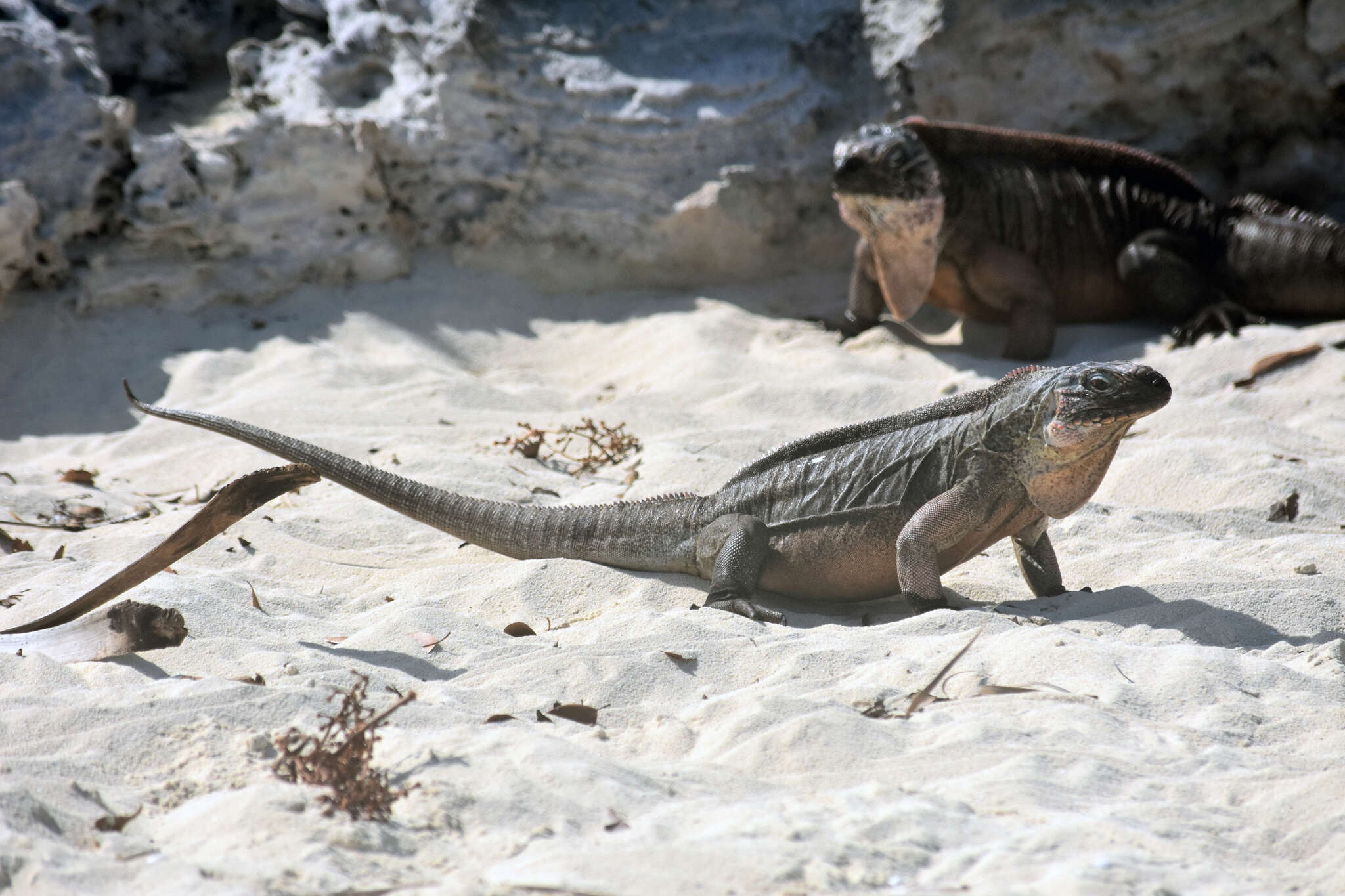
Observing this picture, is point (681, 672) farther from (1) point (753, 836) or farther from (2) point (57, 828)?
(2) point (57, 828)

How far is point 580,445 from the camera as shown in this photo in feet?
16.7

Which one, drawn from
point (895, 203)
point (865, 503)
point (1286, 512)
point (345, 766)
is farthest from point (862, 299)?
point (345, 766)

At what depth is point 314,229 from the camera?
22.2 feet

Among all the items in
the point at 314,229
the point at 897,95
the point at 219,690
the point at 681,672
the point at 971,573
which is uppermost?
the point at 897,95

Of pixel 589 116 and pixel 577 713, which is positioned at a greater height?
pixel 589 116

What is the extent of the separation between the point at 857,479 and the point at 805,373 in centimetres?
220

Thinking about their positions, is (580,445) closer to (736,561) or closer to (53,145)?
(736,561)

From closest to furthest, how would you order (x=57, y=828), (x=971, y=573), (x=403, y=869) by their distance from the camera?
(x=403, y=869)
(x=57, y=828)
(x=971, y=573)

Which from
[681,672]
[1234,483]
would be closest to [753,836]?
[681,672]

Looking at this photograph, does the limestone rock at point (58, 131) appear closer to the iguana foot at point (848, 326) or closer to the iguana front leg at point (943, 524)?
the iguana foot at point (848, 326)

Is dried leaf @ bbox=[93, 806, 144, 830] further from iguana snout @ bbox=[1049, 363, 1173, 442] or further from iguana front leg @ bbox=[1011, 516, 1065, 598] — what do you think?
iguana front leg @ bbox=[1011, 516, 1065, 598]

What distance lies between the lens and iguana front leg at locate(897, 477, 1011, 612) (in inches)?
130

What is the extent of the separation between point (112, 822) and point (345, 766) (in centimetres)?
39

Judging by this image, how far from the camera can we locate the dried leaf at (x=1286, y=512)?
12.9ft
